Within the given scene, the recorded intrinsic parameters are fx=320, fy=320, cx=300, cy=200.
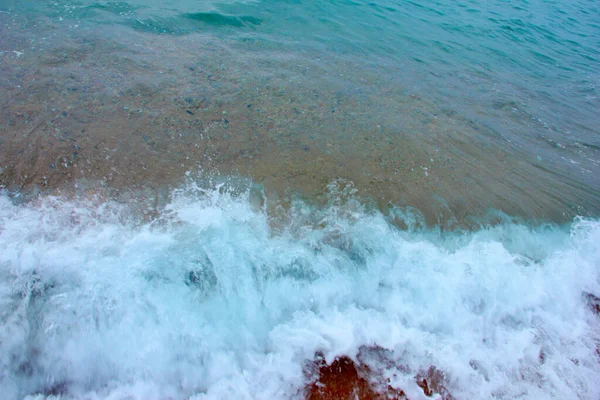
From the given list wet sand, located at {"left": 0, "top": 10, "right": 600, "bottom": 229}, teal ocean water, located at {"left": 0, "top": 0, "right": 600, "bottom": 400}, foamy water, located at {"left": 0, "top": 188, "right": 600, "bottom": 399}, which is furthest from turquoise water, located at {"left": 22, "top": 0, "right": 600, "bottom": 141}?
foamy water, located at {"left": 0, "top": 188, "right": 600, "bottom": 399}

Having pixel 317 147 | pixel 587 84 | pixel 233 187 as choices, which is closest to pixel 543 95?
pixel 587 84

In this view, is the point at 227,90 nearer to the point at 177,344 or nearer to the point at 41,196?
the point at 41,196

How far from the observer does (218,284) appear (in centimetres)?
378

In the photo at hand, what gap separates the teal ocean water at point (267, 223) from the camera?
129 inches

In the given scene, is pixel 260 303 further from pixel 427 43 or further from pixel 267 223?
pixel 427 43

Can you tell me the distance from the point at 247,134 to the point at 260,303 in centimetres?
299

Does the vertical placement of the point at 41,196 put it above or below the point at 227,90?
below

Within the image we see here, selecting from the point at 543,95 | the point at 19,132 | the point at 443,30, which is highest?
the point at 443,30

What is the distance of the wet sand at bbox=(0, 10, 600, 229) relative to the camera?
15.6 feet

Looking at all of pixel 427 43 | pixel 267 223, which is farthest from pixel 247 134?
pixel 427 43

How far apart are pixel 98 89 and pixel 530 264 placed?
7626mm

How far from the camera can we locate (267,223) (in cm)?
437

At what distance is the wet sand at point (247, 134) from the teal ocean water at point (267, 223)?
0.13 feet

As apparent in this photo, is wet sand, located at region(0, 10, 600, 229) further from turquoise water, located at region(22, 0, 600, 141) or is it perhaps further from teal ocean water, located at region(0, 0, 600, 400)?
turquoise water, located at region(22, 0, 600, 141)
